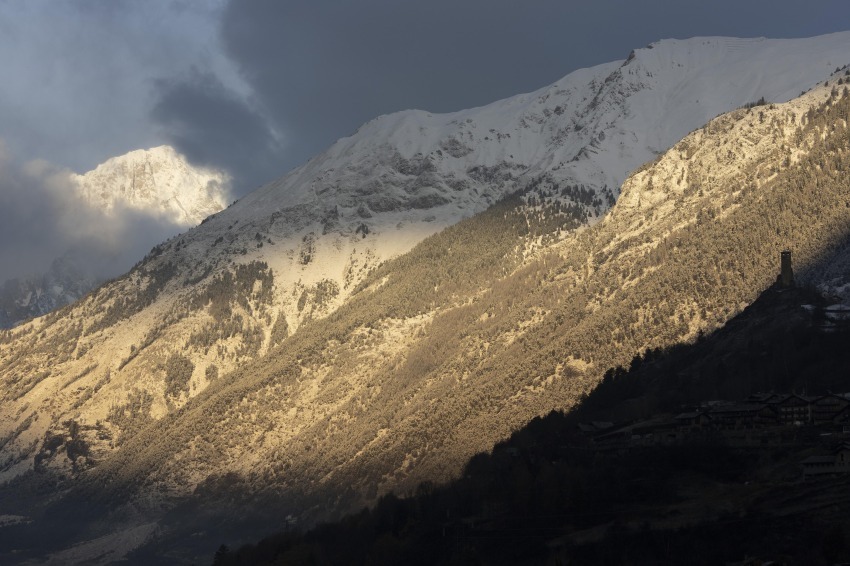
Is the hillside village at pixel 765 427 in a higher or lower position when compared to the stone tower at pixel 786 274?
lower

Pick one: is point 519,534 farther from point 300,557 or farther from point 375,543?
point 300,557

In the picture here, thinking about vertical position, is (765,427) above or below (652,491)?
above

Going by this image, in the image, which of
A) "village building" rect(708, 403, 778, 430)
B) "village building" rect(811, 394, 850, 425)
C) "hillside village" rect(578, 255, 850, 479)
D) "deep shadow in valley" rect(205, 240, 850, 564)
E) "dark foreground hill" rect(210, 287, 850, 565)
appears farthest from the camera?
"village building" rect(708, 403, 778, 430)

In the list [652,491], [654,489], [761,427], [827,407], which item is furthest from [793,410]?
[652,491]

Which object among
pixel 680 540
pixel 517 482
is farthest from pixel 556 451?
pixel 680 540

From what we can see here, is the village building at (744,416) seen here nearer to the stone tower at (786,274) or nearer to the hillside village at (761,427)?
the hillside village at (761,427)

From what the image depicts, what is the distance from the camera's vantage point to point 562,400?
192 metres

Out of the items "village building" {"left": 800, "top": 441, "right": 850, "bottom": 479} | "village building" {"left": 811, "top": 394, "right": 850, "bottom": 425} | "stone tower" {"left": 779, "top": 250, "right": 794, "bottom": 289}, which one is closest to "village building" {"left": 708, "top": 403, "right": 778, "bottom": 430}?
"village building" {"left": 811, "top": 394, "right": 850, "bottom": 425}

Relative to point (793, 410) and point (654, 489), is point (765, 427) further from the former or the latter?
point (654, 489)

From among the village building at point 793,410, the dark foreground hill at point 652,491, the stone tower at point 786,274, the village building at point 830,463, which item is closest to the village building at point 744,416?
the village building at point 793,410

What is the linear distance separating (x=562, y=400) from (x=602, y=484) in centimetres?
7023

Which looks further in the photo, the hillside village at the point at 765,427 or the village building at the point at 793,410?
the village building at the point at 793,410

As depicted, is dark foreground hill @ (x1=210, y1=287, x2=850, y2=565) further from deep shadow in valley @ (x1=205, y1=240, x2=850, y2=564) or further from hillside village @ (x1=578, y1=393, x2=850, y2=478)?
hillside village @ (x1=578, y1=393, x2=850, y2=478)

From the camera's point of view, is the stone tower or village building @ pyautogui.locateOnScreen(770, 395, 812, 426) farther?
the stone tower
